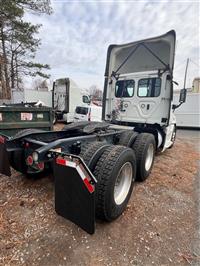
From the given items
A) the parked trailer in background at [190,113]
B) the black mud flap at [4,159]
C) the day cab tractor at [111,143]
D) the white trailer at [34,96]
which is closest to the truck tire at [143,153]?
the day cab tractor at [111,143]

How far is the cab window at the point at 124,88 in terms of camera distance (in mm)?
5859

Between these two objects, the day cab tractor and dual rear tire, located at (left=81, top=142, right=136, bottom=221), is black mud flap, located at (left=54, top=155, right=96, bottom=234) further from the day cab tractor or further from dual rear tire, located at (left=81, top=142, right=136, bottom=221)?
dual rear tire, located at (left=81, top=142, right=136, bottom=221)

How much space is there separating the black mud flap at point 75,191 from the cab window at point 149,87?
4182mm

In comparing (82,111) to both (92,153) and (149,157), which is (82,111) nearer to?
(149,157)

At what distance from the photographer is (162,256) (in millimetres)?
2115

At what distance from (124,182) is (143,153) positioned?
1.10m

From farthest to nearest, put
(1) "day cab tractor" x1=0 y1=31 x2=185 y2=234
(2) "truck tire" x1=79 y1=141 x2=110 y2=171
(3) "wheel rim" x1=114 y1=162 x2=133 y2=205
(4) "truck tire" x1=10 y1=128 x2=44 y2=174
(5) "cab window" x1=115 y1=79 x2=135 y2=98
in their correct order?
1. (5) "cab window" x1=115 y1=79 x2=135 y2=98
2. (4) "truck tire" x1=10 y1=128 x2=44 y2=174
3. (3) "wheel rim" x1=114 y1=162 x2=133 y2=205
4. (2) "truck tire" x1=79 y1=141 x2=110 y2=171
5. (1) "day cab tractor" x1=0 y1=31 x2=185 y2=234

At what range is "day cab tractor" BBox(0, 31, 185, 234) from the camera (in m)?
2.10

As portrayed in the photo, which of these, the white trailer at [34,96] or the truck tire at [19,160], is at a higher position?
the white trailer at [34,96]

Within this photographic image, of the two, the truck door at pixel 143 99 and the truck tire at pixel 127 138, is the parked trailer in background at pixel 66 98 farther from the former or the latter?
the truck tire at pixel 127 138

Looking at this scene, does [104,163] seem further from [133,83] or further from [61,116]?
[61,116]

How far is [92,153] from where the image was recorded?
2607 millimetres

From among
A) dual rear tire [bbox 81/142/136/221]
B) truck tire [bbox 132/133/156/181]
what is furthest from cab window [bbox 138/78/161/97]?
dual rear tire [bbox 81/142/136/221]

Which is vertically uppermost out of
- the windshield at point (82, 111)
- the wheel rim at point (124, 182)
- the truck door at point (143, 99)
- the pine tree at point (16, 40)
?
the pine tree at point (16, 40)
